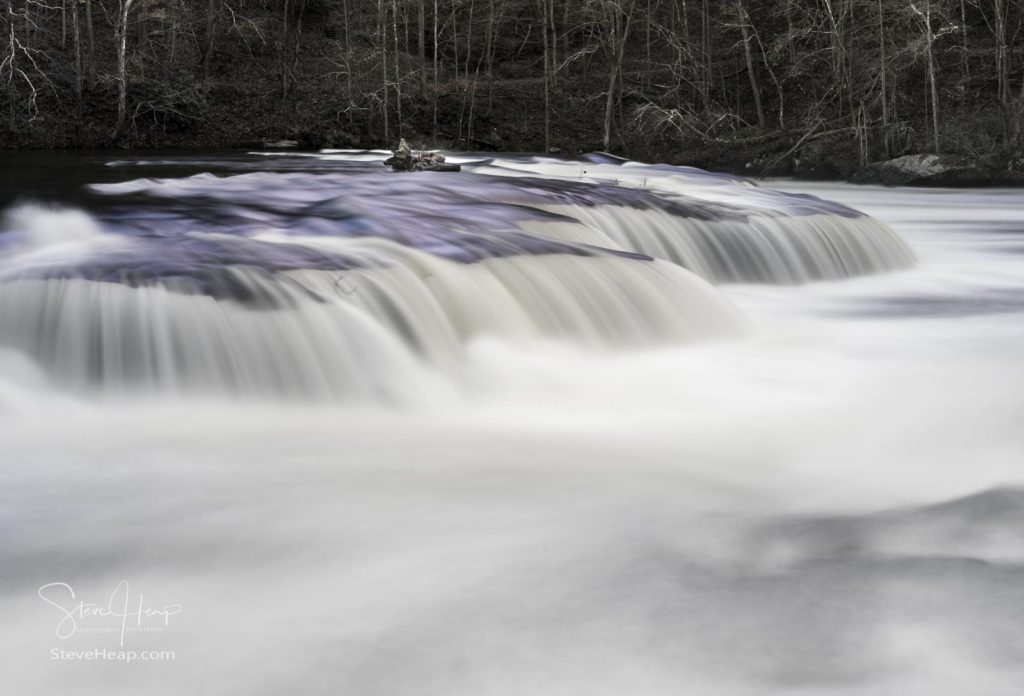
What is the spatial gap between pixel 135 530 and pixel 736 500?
228 centimetres

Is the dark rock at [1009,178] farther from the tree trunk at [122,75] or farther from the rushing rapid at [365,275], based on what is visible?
the tree trunk at [122,75]

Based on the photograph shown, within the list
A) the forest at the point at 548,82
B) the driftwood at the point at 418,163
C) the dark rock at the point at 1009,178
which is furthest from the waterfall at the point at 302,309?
the forest at the point at 548,82

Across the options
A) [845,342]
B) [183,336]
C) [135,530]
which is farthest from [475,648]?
[845,342]

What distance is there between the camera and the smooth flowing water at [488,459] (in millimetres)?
3146

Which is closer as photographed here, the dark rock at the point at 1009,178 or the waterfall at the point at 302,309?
the waterfall at the point at 302,309

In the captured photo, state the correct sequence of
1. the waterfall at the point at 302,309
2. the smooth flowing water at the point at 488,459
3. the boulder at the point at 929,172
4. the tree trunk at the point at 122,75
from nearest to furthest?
the smooth flowing water at the point at 488,459 < the waterfall at the point at 302,309 < the boulder at the point at 929,172 < the tree trunk at the point at 122,75

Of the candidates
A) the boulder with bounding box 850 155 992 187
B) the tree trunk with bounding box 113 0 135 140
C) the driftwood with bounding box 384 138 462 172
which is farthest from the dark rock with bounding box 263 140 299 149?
the boulder with bounding box 850 155 992 187

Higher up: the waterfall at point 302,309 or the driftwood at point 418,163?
the driftwood at point 418,163

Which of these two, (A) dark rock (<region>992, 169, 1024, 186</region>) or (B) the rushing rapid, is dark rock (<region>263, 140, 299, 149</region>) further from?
(A) dark rock (<region>992, 169, 1024, 186</region>)

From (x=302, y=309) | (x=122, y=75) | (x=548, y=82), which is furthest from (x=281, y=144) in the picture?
(x=302, y=309)

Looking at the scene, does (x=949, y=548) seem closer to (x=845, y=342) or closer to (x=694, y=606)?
(x=694, y=606)

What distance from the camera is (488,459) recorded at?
501 centimetres
